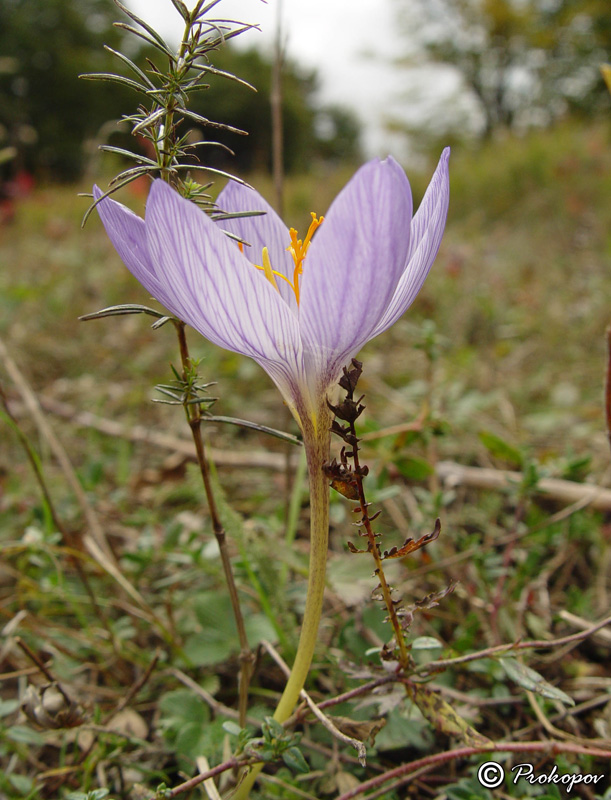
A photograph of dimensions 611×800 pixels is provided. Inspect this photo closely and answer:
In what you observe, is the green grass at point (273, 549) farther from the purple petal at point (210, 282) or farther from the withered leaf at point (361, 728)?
the purple petal at point (210, 282)

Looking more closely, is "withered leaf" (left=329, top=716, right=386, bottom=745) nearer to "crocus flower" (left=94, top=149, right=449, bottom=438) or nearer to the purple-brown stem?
the purple-brown stem

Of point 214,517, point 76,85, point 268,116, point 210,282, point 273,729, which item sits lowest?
point 273,729

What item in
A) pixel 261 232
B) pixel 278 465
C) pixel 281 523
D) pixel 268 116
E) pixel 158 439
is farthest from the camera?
pixel 268 116

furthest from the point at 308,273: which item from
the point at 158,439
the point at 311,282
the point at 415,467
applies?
the point at 158,439

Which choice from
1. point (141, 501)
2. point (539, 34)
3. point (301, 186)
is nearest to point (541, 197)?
point (301, 186)

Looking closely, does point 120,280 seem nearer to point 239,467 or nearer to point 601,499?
point 239,467

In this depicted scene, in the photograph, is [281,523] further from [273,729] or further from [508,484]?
[273,729]
